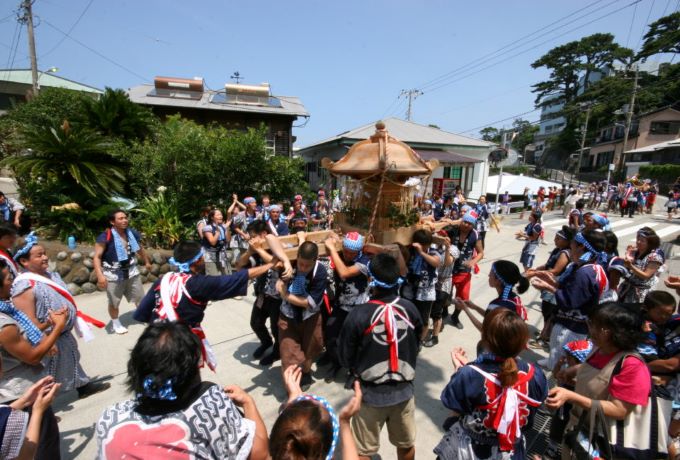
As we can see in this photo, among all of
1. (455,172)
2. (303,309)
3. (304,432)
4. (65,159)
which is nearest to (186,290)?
(303,309)

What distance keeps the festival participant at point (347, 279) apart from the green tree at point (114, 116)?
8.97 m

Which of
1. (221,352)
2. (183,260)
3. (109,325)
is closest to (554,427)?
(183,260)

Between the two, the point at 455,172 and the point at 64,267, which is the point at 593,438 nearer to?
the point at 64,267

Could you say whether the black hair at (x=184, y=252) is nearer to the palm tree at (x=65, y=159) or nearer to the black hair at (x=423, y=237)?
the black hair at (x=423, y=237)

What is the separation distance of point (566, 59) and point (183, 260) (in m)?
56.3

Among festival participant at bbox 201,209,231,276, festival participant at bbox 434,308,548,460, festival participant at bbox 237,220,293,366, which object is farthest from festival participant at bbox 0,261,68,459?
festival participant at bbox 201,209,231,276

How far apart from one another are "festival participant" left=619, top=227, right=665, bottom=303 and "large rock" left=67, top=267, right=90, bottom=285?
8675 millimetres

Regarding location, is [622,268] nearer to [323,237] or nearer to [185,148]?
[323,237]

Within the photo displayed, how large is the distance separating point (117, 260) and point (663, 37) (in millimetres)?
49240

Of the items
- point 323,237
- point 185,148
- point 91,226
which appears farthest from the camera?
point 185,148

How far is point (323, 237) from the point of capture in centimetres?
434

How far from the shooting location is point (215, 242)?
6.50 m

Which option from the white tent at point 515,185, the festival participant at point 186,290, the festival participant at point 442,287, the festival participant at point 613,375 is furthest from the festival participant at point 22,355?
the white tent at point 515,185

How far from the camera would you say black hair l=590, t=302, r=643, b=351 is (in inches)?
77.2
